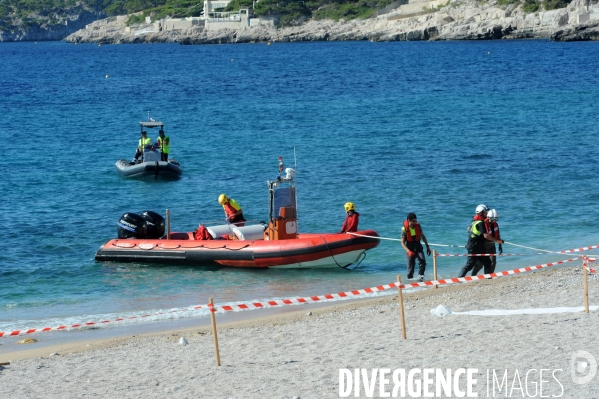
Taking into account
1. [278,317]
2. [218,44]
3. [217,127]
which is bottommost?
[278,317]

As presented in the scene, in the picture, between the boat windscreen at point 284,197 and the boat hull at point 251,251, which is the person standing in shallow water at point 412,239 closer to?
the boat hull at point 251,251

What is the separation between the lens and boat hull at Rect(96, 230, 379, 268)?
1633 cm

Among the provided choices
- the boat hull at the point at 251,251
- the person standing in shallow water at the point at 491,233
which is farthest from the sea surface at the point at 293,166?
the person standing in shallow water at the point at 491,233

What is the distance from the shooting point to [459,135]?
119 ft

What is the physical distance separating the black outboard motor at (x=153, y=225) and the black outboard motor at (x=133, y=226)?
7cm

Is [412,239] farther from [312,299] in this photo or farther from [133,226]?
[133,226]

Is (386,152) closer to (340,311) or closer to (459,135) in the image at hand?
(459,135)

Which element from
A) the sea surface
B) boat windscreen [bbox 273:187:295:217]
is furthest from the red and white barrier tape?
boat windscreen [bbox 273:187:295:217]

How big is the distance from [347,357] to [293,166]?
20468mm

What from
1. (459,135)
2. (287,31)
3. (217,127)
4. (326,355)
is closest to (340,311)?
(326,355)

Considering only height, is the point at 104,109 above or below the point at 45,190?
above

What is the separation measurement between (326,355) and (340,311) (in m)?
2.84

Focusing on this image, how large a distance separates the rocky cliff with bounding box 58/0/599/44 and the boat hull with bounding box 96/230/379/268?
95.4 m

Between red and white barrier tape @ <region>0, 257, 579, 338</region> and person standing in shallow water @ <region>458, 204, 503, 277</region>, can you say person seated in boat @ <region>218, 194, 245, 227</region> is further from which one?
person standing in shallow water @ <region>458, 204, 503, 277</region>
